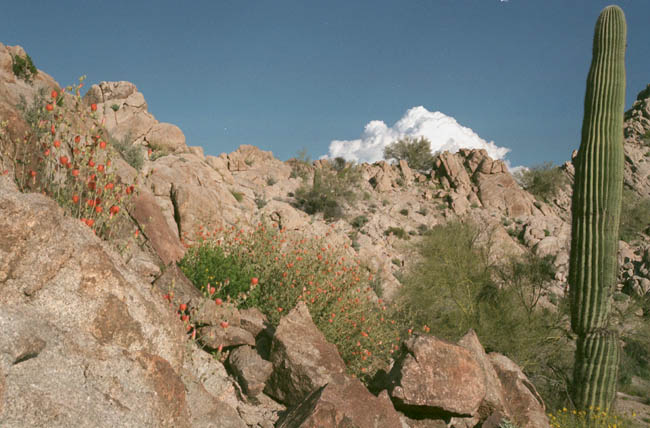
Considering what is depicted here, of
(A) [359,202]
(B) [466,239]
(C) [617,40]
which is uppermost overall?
(A) [359,202]

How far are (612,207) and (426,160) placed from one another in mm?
22650

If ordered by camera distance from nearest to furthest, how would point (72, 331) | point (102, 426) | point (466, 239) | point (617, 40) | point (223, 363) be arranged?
1. point (102, 426)
2. point (72, 331)
3. point (223, 363)
4. point (617, 40)
5. point (466, 239)

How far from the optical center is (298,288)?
586 centimetres

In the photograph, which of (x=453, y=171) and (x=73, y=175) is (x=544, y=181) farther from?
(x=73, y=175)

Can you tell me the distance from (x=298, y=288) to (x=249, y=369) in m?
1.75

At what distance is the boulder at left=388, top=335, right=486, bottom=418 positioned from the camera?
4.68m

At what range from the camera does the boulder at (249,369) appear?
13.6 feet

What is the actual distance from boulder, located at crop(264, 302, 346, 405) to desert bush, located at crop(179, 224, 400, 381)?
85 centimetres

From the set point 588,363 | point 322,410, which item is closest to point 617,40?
point 588,363

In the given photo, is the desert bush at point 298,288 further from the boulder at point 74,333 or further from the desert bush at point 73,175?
the boulder at point 74,333

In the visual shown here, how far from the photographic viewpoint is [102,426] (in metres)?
1.96

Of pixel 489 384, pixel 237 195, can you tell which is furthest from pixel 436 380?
pixel 237 195

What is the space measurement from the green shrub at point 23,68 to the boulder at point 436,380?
1217 cm

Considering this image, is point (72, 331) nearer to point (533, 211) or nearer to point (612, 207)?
point (612, 207)
